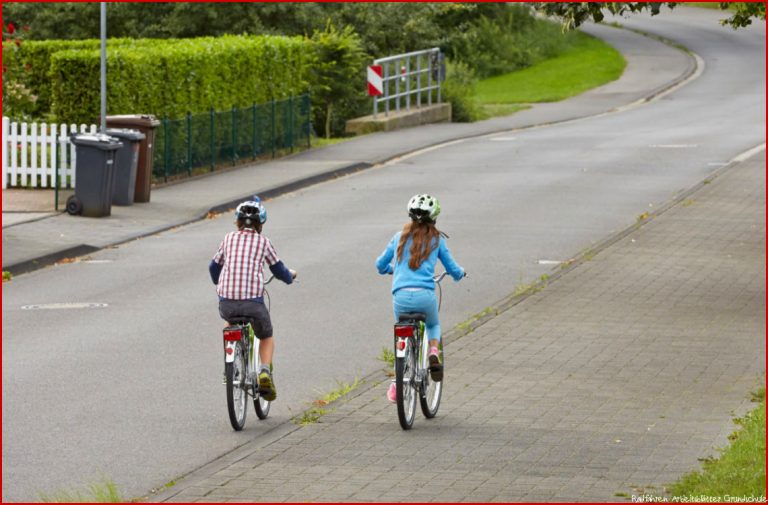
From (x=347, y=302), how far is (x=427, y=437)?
610cm

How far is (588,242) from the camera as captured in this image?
2127 centimetres

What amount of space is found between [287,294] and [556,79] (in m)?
38.1

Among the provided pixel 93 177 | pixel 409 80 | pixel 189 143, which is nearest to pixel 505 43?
pixel 409 80

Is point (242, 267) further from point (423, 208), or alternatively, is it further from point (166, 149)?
point (166, 149)

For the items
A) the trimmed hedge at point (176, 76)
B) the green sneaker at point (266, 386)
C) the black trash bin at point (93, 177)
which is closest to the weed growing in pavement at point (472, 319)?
the green sneaker at point (266, 386)

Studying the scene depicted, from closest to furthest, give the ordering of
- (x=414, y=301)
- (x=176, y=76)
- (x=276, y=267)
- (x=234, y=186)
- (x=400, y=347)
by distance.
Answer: (x=400, y=347) < (x=414, y=301) < (x=276, y=267) < (x=234, y=186) < (x=176, y=76)

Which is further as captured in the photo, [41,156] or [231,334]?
[41,156]

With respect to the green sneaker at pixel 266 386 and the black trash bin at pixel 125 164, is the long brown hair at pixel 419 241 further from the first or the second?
the black trash bin at pixel 125 164

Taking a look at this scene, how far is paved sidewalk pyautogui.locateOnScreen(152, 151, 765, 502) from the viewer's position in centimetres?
956

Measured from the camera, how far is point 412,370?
11359mm

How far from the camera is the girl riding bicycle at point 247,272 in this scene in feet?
36.9

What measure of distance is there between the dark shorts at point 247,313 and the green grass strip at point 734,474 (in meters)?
3.17

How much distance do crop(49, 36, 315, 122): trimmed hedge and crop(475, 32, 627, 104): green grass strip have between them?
15740 mm

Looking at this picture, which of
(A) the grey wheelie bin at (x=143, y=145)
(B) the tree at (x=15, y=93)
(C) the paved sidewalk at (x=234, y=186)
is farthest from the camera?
(B) the tree at (x=15, y=93)
